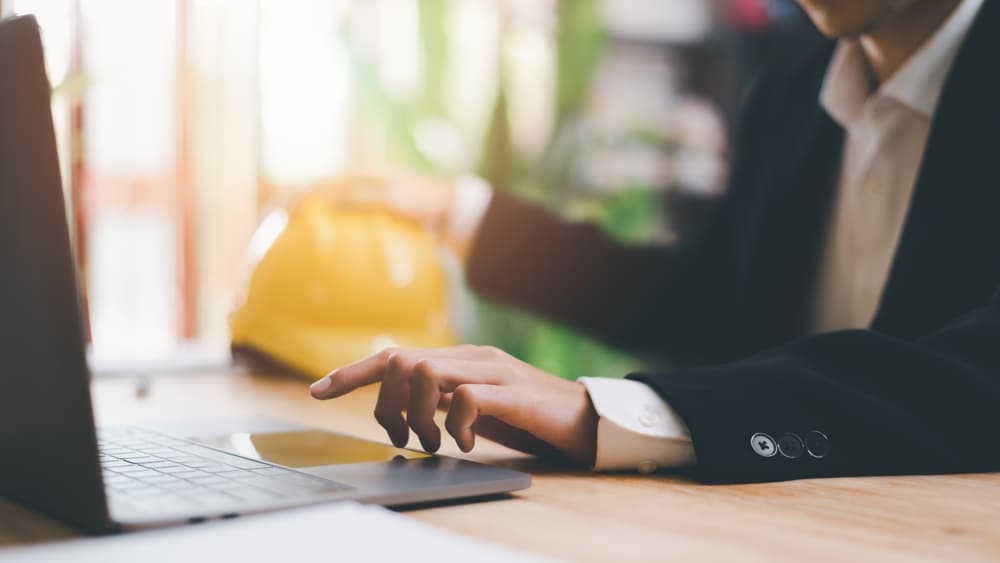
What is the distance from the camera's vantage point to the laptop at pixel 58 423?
42 centimetres

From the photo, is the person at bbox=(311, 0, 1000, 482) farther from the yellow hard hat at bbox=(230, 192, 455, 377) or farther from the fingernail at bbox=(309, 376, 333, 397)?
the yellow hard hat at bbox=(230, 192, 455, 377)

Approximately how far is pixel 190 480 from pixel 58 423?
10 centimetres

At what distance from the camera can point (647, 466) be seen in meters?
0.66

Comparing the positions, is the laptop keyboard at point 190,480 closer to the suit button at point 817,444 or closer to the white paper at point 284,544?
the white paper at point 284,544

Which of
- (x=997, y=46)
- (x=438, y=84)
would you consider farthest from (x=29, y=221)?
(x=438, y=84)

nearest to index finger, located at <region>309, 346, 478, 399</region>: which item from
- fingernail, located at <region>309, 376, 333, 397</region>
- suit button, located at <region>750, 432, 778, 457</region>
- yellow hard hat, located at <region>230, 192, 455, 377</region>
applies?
fingernail, located at <region>309, 376, 333, 397</region>

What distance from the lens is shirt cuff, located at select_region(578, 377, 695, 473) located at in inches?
25.6

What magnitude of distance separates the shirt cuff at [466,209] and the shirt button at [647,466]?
0.86 metres

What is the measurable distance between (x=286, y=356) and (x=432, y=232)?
0.29m

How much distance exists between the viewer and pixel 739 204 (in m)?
1.56

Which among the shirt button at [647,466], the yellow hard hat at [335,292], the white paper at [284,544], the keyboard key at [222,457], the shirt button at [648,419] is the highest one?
the white paper at [284,544]

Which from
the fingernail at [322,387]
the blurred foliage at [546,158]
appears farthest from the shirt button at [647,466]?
the blurred foliage at [546,158]

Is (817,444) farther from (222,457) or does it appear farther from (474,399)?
(222,457)

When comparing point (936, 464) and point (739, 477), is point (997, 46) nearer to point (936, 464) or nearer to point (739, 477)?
point (936, 464)
